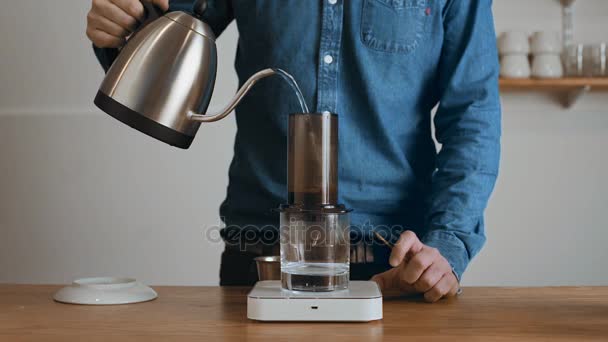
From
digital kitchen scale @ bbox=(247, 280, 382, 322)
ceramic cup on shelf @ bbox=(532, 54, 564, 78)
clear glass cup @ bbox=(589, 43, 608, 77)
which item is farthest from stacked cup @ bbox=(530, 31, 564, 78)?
digital kitchen scale @ bbox=(247, 280, 382, 322)

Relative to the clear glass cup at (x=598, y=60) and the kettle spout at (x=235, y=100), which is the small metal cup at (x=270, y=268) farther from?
the clear glass cup at (x=598, y=60)

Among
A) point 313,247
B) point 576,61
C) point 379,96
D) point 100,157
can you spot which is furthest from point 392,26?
point 100,157

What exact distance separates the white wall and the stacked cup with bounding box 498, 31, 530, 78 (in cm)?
15

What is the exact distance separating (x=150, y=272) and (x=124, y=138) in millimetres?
466

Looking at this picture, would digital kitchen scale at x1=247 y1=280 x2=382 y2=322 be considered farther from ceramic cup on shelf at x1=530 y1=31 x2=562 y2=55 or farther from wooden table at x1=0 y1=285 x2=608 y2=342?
ceramic cup on shelf at x1=530 y1=31 x2=562 y2=55

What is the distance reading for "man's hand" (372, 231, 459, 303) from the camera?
1.05 meters

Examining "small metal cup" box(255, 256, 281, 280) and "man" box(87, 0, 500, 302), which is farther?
"man" box(87, 0, 500, 302)

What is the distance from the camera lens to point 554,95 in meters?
2.62

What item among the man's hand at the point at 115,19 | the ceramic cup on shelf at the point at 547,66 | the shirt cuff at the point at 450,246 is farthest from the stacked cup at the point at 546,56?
the man's hand at the point at 115,19

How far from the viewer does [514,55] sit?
2.49m

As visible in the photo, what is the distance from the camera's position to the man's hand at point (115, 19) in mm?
1091

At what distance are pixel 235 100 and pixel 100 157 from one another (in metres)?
1.74

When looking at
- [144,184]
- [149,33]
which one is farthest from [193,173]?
[149,33]

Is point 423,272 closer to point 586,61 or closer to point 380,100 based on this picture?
point 380,100
